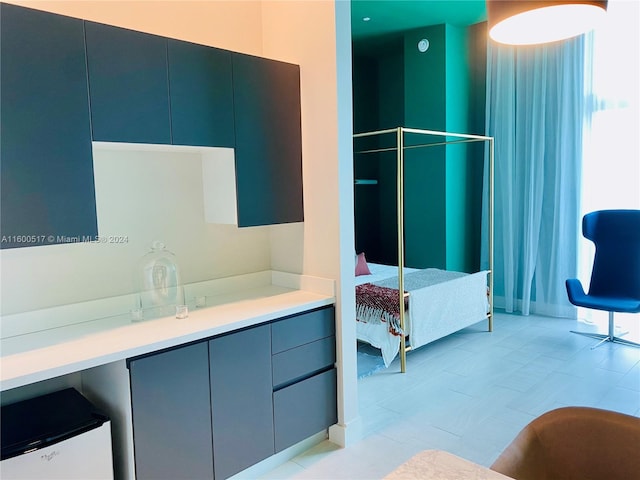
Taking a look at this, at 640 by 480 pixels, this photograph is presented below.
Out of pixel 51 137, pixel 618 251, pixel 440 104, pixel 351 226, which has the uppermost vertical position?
pixel 440 104

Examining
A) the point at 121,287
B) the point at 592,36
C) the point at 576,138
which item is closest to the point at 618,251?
the point at 576,138

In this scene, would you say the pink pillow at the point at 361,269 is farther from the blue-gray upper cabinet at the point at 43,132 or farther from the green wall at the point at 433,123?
the blue-gray upper cabinet at the point at 43,132

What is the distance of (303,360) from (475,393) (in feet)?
4.88

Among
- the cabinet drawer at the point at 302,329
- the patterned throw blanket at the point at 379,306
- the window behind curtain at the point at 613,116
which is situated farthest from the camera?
the window behind curtain at the point at 613,116

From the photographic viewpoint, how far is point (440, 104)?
17.1 feet

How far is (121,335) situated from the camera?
200 centimetres

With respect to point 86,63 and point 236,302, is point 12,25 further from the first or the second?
point 236,302

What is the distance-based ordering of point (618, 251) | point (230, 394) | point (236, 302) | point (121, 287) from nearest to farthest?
point (230, 394), point (121, 287), point (236, 302), point (618, 251)

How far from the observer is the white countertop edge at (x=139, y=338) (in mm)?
1666

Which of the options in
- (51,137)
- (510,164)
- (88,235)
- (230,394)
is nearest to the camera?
(51,137)

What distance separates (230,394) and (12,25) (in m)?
1.70

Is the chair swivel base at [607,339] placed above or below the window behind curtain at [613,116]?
below

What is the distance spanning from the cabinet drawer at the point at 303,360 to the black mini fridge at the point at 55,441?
812mm

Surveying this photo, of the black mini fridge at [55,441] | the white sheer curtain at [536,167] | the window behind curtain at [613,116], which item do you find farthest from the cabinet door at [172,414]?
the window behind curtain at [613,116]
